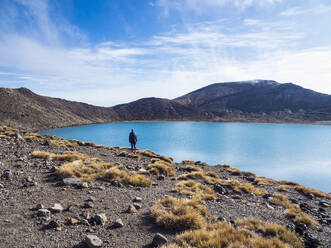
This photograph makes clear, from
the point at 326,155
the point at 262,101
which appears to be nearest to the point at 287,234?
the point at 326,155

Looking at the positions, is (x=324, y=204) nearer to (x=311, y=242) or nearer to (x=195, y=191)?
(x=311, y=242)

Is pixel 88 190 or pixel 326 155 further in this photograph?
pixel 326 155

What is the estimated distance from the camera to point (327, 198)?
39.6 feet

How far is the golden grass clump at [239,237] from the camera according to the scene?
427 cm

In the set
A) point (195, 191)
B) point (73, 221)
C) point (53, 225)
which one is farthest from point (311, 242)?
point (53, 225)

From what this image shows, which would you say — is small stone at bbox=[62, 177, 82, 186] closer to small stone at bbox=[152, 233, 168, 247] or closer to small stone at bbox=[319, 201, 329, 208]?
small stone at bbox=[152, 233, 168, 247]

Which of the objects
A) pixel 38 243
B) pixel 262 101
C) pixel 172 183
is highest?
pixel 262 101

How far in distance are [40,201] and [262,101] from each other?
186 metres

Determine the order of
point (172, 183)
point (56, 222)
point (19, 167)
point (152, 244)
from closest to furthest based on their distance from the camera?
point (152, 244), point (56, 222), point (19, 167), point (172, 183)

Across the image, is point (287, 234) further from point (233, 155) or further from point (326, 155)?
point (326, 155)

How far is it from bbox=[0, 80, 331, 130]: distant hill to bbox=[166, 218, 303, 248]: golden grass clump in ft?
282

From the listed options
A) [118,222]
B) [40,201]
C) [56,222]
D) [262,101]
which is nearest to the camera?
[56,222]

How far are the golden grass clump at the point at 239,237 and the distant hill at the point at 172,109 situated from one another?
86017mm

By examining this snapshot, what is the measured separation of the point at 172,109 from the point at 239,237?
15423 cm
